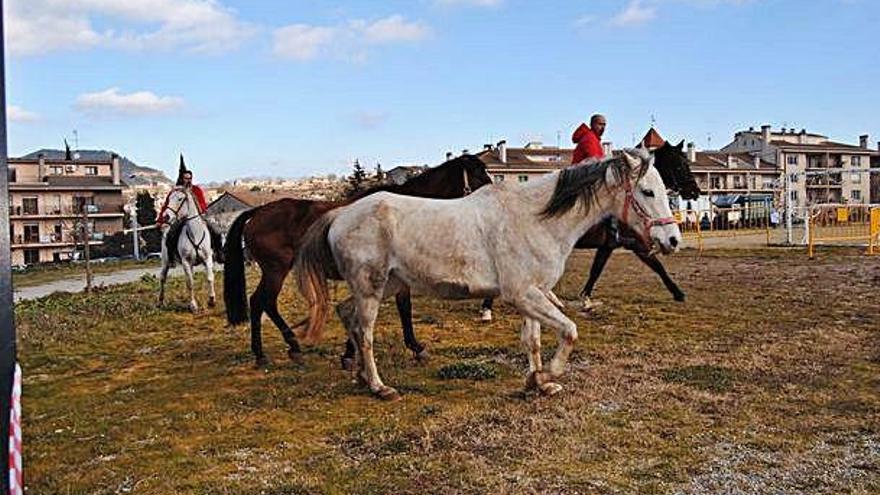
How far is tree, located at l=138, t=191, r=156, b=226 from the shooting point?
5603 centimetres

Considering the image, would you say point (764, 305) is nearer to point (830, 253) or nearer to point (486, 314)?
point (486, 314)

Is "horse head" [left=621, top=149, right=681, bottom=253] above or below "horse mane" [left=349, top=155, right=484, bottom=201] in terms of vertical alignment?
below

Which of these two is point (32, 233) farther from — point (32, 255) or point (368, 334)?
point (368, 334)

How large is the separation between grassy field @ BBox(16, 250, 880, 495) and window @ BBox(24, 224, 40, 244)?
2256 inches

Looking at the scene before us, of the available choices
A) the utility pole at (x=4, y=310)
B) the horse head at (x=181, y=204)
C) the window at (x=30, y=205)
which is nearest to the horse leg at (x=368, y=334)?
the utility pole at (x=4, y=310)

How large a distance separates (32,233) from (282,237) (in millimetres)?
62172

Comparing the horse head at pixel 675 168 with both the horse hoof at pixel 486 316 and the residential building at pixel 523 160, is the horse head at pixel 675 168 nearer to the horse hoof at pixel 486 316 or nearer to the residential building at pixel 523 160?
the horse hoof at pixel 486 316

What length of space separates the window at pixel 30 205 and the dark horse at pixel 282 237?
61.3m

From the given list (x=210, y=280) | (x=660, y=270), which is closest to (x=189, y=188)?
(x=210, y=280)

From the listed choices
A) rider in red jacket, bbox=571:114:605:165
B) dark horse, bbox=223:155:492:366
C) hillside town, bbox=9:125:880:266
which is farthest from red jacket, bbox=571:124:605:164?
hillside town, bbox=9:125:880:266

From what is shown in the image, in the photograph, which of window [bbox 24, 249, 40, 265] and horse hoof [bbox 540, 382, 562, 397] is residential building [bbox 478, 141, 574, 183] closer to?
window [bbox 24, 249, 40, 265]

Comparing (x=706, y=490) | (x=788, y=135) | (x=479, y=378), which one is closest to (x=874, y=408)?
(x=706, y=490)

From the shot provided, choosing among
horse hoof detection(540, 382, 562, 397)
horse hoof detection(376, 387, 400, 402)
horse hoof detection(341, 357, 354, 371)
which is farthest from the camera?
horse hoof detection(341, 357, 354, 371)

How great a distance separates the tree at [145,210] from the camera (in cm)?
5603
